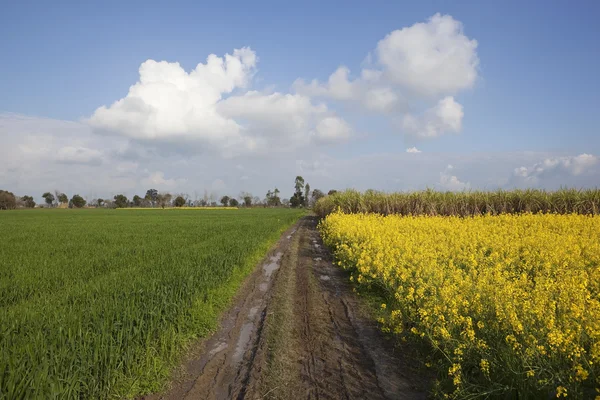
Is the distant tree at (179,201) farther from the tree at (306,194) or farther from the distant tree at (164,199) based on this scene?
the tree at (306,194)

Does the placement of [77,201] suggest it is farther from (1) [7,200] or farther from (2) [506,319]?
(2) [506,319]

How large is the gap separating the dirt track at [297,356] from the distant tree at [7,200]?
9985 centimetres

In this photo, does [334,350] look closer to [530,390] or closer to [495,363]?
[495,363]

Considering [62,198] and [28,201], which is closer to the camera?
[28,201]

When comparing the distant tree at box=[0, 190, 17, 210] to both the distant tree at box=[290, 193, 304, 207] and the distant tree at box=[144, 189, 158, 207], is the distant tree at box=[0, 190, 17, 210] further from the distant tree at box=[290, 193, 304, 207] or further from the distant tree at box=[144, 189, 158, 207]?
the distant tree at box=[290, 193, 304, 207]

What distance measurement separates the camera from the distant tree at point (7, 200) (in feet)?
260

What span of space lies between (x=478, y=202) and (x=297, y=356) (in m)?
19.3

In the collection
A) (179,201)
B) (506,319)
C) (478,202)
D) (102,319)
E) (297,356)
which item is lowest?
(297,356)

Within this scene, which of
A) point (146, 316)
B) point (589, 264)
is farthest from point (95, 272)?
point (589, 264)

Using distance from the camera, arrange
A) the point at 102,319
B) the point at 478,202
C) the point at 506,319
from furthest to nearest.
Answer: the point at 478,202 < the point at 102,319 < the point at 506,319

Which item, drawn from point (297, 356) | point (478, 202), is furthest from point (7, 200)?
point (297, 356)

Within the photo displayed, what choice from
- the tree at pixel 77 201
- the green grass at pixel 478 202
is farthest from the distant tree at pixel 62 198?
the green grass at pixel 478 202

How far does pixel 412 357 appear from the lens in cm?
486

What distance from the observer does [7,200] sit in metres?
79.9
